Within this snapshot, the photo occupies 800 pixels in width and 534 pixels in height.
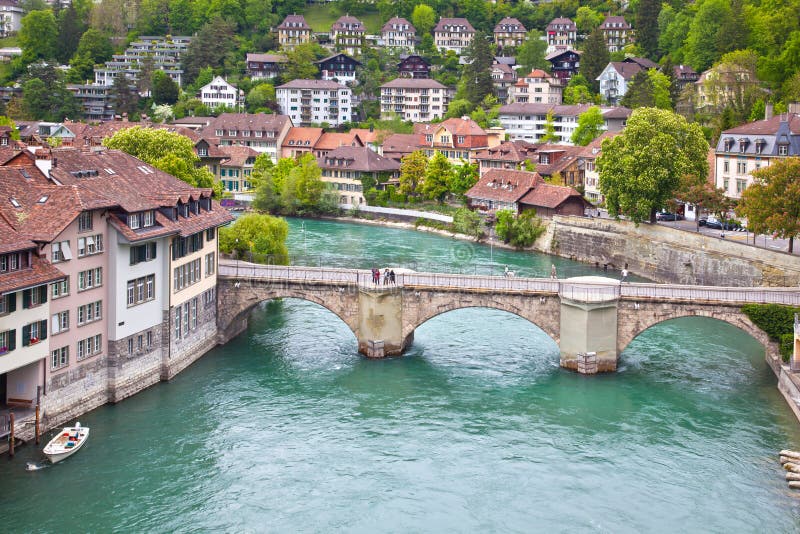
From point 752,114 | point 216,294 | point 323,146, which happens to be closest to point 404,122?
point 323,146

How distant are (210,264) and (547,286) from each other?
1852 cm

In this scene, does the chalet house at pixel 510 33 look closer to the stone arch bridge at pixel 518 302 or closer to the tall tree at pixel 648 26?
the tall tree at pixel 648 26

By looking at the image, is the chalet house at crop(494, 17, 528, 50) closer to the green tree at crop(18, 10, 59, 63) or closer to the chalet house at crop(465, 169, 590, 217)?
the green tree at crop(18, 10, 59, 63)

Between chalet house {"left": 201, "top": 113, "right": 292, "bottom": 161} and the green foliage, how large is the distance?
4519 cm

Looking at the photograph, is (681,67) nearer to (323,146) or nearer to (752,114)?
(752,114)

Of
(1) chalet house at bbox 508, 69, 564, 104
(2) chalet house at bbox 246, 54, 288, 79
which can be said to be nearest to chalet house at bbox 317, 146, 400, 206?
(1) chalet house at bbox 508, 69, 564, 104

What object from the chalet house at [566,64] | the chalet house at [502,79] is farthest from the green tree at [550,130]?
the chalet house at [502,79]

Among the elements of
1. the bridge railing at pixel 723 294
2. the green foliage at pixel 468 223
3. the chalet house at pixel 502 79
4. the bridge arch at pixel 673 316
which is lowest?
the bridge arch at pixel 673 316

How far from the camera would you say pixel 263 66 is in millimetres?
179750

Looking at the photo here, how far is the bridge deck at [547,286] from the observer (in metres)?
53.4

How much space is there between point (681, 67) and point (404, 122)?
42.5m

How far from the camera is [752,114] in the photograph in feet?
336

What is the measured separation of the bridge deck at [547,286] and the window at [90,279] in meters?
12.2

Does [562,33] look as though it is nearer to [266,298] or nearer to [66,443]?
[266,298]
